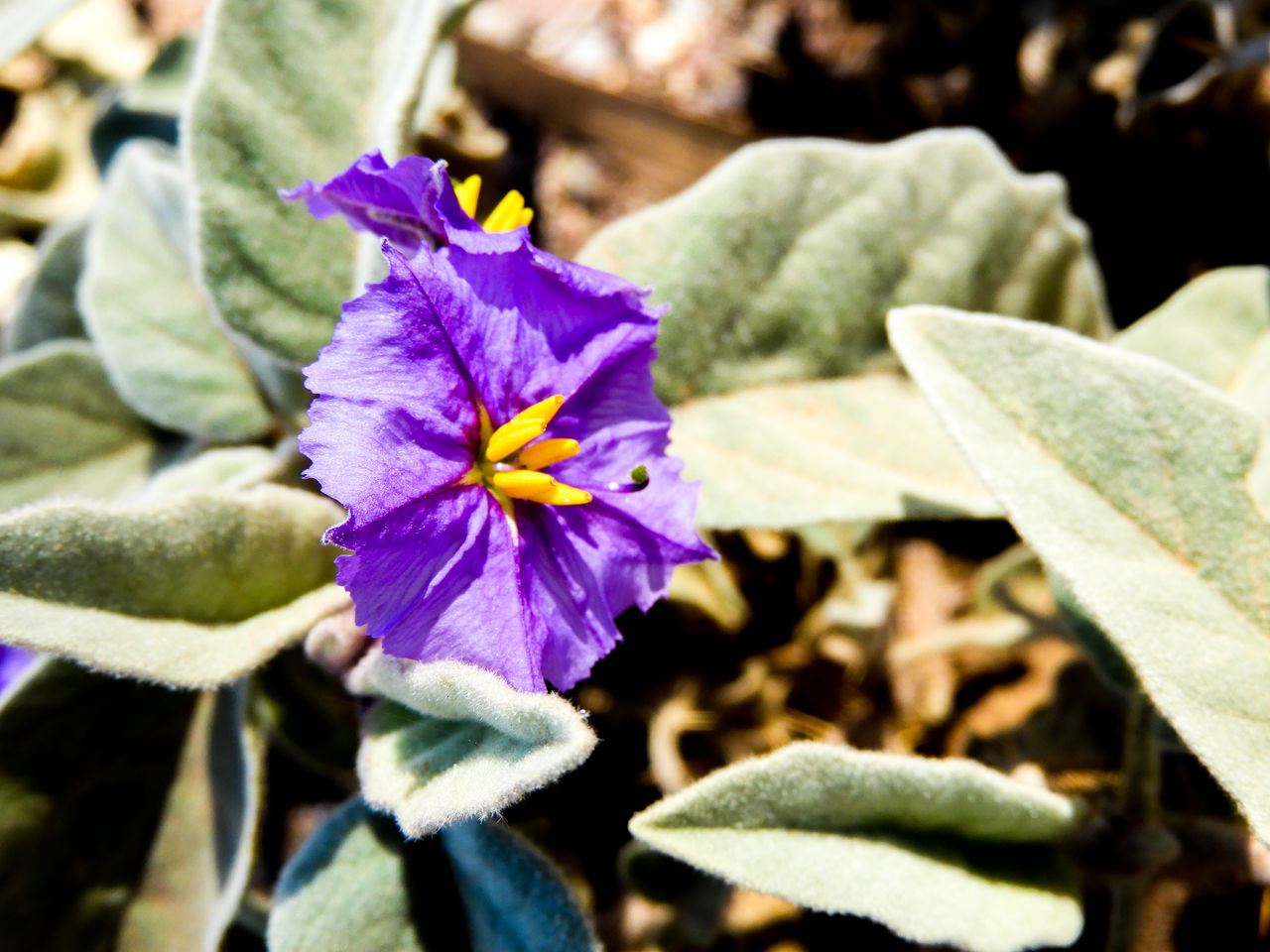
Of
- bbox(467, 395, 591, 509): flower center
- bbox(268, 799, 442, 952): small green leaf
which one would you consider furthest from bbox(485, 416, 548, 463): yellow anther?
bbox(268, 799, 442, 952): small green leaf

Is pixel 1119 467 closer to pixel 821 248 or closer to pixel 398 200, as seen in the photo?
pixel 821 248

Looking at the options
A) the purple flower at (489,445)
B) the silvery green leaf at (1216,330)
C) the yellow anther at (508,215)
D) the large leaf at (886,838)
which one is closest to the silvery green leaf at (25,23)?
the purple flower at (489,445)

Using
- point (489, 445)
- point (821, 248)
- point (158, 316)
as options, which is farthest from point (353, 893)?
point (821, 248)

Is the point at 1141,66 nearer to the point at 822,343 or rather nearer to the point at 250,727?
the point at 822,343

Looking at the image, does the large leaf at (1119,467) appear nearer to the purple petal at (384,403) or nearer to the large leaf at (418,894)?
the purple petal at (384,403)

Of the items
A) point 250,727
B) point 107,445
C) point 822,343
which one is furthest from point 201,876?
point 822,343

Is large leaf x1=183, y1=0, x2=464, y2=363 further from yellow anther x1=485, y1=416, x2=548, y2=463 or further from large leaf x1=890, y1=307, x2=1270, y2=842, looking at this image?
large leaf x1=890, y1=307, x2=1270, y2=842
